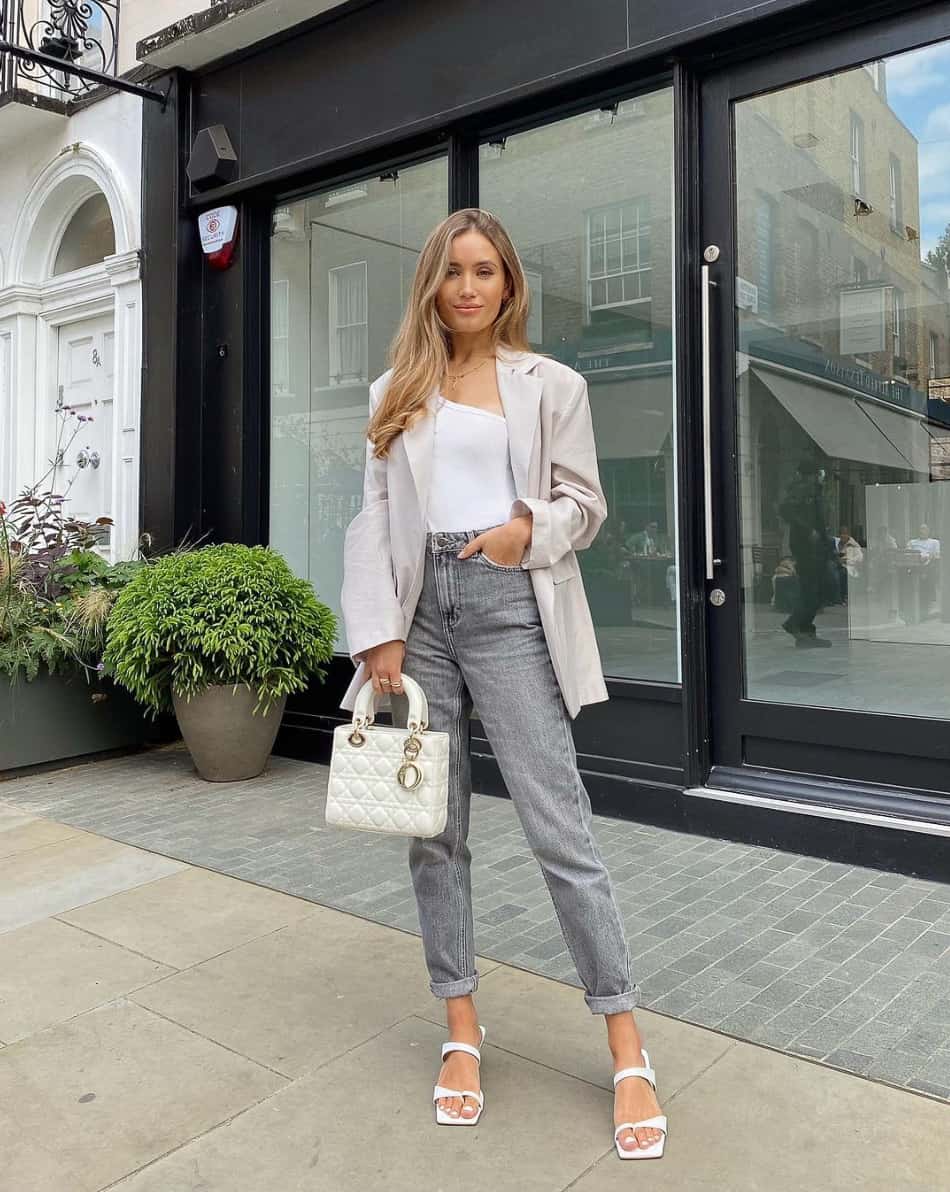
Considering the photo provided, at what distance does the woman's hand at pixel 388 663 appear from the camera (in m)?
2.11

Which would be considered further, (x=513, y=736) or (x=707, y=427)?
(x=707, y=427)

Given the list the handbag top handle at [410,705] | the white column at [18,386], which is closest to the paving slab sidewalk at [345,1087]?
the handbag top handle at [410,705]

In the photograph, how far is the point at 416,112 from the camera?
17.2ft

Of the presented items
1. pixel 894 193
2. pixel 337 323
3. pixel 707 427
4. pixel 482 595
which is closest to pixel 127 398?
pixel 337 323

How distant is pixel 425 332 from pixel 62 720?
425 centimetres

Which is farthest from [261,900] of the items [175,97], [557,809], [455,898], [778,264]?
[175,97]

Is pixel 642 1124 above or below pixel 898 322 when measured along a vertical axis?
below

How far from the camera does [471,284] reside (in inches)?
85.4

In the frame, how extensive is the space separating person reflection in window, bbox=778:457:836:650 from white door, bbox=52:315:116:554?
4752 millimetres

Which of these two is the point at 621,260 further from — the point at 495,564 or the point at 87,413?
the point at 87,413

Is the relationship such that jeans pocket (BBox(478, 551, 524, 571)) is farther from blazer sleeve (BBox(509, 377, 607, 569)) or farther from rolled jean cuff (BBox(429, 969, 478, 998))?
rolled jean cuff (BBox(429, 969, 478, 998))

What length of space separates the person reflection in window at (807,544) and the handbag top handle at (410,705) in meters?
2.55

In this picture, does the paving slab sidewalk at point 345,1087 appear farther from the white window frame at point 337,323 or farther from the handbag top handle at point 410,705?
the white window frame at point 337,323

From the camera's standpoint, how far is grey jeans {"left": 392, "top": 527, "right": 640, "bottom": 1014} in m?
2.09
